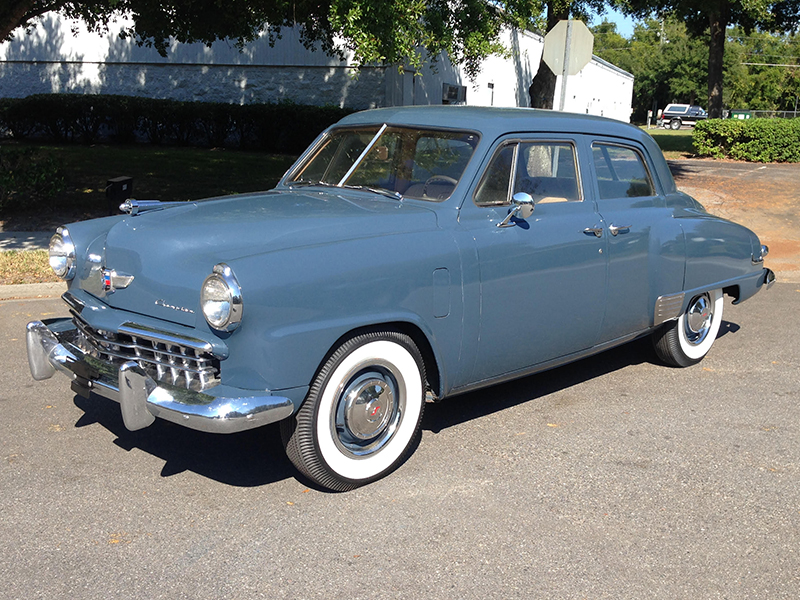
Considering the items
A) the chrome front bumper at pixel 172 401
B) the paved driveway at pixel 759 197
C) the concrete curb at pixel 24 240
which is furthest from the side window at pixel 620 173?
the concrete curb at pixel 24 240

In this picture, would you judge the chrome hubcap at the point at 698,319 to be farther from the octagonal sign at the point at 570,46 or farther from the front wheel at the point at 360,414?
the octagonal sign at the point at 570,46

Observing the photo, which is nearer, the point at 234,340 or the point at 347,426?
the point at 234,340

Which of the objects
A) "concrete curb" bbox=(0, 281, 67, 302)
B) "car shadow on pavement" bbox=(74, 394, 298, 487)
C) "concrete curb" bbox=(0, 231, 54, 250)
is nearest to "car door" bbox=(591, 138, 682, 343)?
"car shadow on pavement" bbox=(74, 394, 298, 487)

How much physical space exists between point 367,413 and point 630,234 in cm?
224

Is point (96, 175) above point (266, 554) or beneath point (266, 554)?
above

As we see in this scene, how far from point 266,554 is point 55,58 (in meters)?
24.3

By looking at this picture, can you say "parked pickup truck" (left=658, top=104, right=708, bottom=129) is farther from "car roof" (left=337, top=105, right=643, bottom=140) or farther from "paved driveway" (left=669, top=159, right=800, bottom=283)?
"car roof" (left=337, top=105, right=643, bottom=140)

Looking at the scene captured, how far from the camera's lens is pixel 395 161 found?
4867 millimetres

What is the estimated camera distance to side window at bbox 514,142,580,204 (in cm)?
480

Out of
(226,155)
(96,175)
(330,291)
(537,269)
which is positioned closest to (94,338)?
(330,291)

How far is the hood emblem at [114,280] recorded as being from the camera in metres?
4.00

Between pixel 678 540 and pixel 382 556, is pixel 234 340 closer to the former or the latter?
pixel 382 556

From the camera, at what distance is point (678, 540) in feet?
12.1

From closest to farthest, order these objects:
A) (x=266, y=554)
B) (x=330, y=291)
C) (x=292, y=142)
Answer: (x=266, y=554) < (x=330, y=291) < (x=292, y=142)
